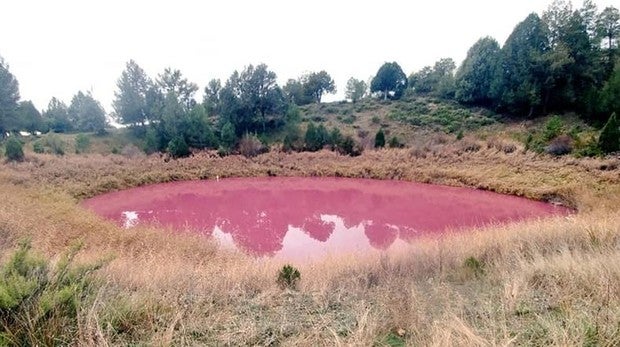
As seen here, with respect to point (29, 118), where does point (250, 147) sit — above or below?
below

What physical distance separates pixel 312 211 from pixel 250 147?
11.3 meters

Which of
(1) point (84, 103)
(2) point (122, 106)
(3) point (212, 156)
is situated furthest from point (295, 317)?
Result: (1) point (84, 103)

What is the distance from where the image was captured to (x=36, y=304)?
2420mm

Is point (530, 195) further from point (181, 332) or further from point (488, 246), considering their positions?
point (181, 332)

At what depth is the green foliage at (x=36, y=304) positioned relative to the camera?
7.52 ft

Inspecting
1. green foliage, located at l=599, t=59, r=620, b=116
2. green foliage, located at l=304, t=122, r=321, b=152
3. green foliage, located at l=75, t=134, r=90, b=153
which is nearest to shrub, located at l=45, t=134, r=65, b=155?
green foliage, located at l=75, t=134, r=90, b=153

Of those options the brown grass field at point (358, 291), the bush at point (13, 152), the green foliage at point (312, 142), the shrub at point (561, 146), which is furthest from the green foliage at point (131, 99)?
the shrub at point (561, 146)

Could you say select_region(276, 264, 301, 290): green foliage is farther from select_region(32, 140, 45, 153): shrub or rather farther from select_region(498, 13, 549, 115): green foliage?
Result: select_region(498, 13, 549, 115): green foliage

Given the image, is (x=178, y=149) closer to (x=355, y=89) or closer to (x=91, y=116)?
(x=91, y=116)

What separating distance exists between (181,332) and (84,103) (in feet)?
121

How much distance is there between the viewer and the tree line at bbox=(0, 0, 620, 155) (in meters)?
24.5

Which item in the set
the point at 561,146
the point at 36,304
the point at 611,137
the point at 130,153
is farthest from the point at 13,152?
the point at 611,137

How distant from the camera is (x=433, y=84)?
1575 inches

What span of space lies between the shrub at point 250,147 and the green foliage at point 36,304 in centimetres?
1935
